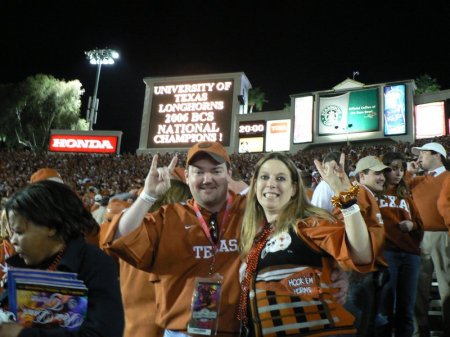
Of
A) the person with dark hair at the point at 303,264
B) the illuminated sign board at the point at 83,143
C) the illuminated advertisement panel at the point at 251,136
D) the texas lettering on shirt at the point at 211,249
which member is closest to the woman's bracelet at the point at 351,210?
the person with dark hair at the point at 303,264

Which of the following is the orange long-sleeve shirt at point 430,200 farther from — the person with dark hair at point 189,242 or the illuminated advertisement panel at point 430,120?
the illuminated advertisement panel at point 430,120

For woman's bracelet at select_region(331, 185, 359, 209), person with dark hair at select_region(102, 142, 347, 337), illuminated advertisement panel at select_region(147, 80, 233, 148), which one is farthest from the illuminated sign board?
woman's bracelet at select_region(331, 185, 359, 209)

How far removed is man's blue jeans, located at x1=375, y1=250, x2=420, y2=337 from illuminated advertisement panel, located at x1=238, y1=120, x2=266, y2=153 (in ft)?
92.3

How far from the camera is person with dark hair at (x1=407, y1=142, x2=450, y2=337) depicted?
14.9ft

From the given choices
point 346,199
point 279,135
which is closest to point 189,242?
point 346,199

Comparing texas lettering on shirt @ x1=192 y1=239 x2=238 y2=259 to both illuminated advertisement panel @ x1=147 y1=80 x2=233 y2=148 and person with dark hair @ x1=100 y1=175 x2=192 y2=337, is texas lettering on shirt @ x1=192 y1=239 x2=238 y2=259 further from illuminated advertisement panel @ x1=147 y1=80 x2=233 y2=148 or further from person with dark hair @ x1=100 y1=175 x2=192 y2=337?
illuminated advertisement panel @ x1=147 y1=80 x2=233 y2=148

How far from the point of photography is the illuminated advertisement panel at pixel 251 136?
32.4m

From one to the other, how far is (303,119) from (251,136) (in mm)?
3979

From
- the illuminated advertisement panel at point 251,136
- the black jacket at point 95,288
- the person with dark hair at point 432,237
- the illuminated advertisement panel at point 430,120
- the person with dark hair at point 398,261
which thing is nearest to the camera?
the black jacket at point 95,288

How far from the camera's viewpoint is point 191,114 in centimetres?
3253

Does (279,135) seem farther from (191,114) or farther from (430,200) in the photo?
(430,200)

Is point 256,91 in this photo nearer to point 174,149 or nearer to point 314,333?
point 174,149

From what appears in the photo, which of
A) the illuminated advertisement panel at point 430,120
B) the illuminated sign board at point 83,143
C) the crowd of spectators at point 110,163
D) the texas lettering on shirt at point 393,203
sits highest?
the illuminated advertisement panel at point 430,120

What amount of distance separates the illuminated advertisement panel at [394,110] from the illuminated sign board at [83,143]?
20.7 m
